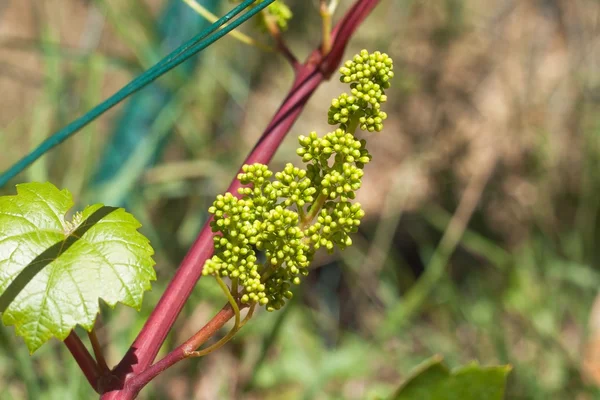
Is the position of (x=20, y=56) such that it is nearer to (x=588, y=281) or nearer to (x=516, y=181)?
(x=516, y=181)

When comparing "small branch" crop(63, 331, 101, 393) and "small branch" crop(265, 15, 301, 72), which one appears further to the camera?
"small branch" crop(265, 15, 301, 72)

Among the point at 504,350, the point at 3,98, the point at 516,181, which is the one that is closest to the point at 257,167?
the point at 504,350

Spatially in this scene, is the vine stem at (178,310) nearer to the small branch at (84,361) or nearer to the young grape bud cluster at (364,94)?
the small branch at (84,361)

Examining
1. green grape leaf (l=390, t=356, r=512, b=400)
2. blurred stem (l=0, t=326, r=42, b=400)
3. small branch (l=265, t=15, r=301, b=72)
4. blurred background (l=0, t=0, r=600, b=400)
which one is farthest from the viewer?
blurred background (l=0, t=0, r=600, b=400)

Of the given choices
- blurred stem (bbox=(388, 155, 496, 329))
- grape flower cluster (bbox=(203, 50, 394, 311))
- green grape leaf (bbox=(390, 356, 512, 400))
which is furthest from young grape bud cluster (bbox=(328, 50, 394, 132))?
blurred stem (bbox=(388, 155, 496, 329))

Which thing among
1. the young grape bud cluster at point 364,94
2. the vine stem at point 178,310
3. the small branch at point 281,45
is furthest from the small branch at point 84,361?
the small branch at point 281,45

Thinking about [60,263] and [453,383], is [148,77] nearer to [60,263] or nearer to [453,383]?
[60,263]

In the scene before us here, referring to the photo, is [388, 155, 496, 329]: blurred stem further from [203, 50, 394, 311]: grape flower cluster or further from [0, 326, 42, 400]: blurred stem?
→ [203, 50, 394, 311]: grape flower cluster
